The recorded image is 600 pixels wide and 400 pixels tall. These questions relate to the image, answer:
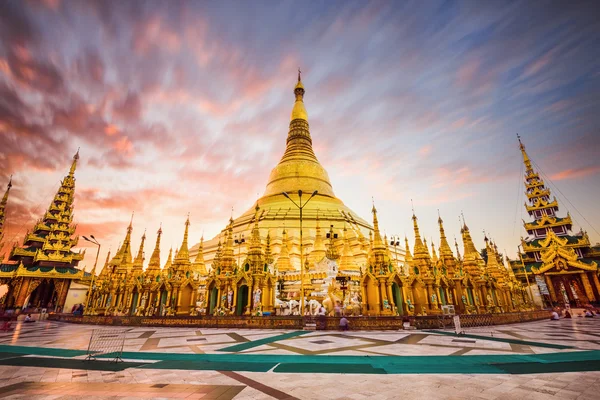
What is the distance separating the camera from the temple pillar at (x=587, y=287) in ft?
110

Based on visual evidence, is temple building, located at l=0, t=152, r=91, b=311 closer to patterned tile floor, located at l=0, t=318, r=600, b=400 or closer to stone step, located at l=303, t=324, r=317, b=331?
patterned tile floor, located at l=0, t=318, r=600, b=400

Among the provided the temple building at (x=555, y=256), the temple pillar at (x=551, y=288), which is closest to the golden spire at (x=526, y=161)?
the temple building at (x=555, y=256)

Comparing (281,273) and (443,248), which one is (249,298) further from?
(443,248)

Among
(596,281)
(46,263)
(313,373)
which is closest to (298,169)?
(46,263)

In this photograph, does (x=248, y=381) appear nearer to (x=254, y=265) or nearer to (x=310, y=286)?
(x=254, y=265)

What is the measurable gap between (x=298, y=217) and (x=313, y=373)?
117 ft

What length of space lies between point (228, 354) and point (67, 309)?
42089mm

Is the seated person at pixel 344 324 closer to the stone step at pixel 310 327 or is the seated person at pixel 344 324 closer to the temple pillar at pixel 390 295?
the stone step at pixel 310 327

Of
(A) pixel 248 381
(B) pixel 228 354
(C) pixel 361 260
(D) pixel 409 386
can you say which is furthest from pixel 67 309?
(D) pixel 409 386

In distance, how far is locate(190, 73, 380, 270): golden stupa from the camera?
3434 centimetres

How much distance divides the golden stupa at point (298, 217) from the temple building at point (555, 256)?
22.4m

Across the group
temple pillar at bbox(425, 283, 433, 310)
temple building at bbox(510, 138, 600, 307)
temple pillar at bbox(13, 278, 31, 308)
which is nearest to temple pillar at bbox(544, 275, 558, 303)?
temple building at bbox(510, 138, 600, 307)

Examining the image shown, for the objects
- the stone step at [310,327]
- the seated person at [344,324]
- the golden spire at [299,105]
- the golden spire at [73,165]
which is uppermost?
the golden spire at [299,105]

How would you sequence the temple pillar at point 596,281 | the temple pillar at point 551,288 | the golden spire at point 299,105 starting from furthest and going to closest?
the golden spire at point 299,105, the temple pillar at point 551,288, the temple pillar at point 596,281
